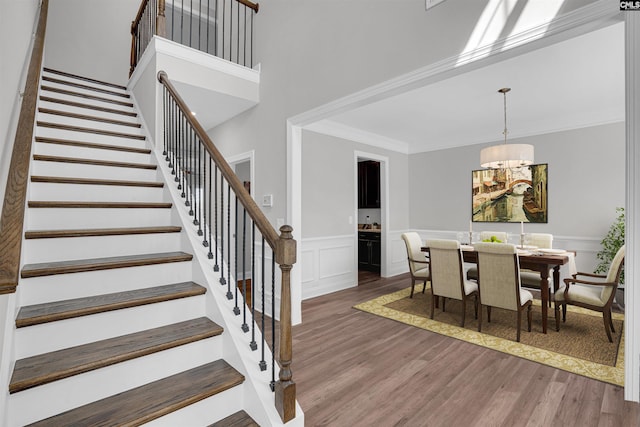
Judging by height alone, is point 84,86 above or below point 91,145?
above

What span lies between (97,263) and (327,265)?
3.49 meters

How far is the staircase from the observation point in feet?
4.66

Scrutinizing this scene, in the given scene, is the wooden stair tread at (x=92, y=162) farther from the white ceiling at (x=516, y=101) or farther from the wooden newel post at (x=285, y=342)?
the white ceiling at (x=516, y=101)

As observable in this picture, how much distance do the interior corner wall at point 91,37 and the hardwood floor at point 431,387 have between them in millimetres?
5469

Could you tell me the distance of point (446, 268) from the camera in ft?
12.1

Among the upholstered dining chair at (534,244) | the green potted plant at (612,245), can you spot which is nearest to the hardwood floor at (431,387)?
the upholstered dining chair at (534,244)

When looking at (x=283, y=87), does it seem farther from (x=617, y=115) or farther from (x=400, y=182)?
(x=617, y=115)

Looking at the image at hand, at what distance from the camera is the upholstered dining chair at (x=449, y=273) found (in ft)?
11.6

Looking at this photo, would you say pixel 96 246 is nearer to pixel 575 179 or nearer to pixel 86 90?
pixel 86 90

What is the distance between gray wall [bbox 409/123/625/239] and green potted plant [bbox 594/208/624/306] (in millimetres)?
112

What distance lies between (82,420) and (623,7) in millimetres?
3280

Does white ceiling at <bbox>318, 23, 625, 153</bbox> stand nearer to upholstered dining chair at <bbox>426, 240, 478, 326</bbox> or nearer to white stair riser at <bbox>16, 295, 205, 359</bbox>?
upholstered dining chair at <bbox>426, 240, 478, 326</bbox>

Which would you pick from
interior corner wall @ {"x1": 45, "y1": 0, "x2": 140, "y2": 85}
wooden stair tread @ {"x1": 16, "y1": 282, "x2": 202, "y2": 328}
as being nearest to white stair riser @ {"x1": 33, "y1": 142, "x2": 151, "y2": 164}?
wooden stair tread @ {"x1": 16, "y1": 282, "x2": 202, "y2": 328}

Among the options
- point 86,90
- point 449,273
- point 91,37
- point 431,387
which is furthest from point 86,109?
point 449,273
